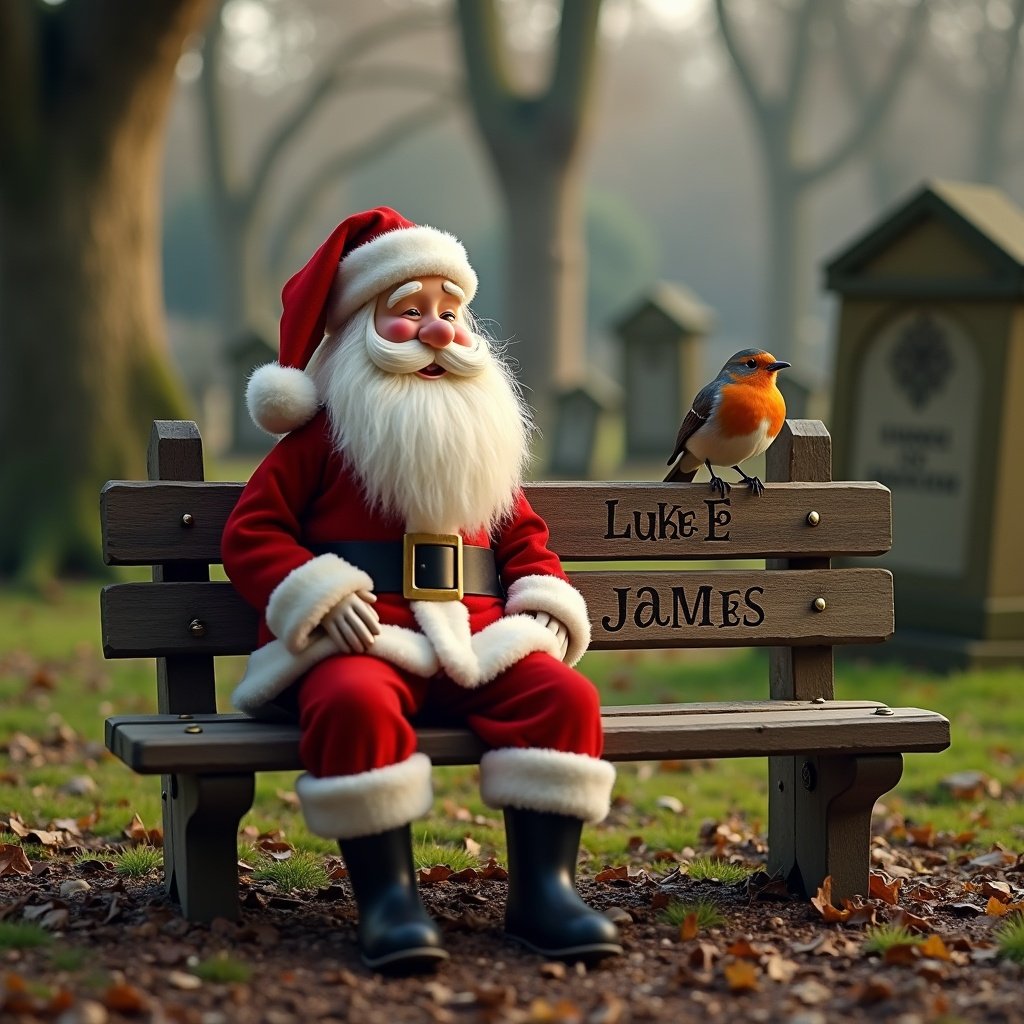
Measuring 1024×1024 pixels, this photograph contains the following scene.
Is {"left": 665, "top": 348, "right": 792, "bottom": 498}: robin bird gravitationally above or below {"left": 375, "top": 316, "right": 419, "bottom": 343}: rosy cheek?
below

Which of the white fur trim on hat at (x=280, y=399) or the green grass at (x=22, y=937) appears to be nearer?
the green grass at (x=22, y=937)

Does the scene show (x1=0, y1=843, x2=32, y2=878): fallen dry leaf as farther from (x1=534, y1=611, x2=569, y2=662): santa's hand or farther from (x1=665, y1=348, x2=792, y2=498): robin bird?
(x1=665, y1=348, x2=792, y2=498): robin bird

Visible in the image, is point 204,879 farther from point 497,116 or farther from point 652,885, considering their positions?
point 497,116

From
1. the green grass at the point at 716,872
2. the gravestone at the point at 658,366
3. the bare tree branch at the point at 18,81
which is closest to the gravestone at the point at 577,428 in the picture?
the gravestone at the point at 658,366

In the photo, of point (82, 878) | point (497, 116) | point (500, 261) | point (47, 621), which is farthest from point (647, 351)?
point (500, 261)

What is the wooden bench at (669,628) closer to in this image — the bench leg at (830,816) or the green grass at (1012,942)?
the bench leg at (830,816)

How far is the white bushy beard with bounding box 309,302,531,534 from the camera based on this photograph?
12.2 feet

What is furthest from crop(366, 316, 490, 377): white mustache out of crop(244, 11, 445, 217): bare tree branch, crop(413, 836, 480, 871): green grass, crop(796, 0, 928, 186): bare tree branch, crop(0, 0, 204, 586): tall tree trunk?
crop(796, 0, 928, 186): bare tree branch

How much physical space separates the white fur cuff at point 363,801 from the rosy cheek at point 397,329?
1.02 m

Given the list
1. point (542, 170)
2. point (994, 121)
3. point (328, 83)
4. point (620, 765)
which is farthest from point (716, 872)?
point (994, 121)

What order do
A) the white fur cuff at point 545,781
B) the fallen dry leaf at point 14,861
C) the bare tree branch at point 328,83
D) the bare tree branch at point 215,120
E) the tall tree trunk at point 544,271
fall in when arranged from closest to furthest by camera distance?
1. the white fur cuff at point 545,781
2. the fallen dry leaf at point 14,861
3. the tall tree trunk at point 544,271
4. the bare tree branch at point 328,83
5. the bare tree branch at point 215,120

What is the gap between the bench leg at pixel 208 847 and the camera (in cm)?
356

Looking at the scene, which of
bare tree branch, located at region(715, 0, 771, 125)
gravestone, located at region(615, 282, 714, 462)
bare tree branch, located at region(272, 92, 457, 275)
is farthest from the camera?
bare tree branch, located at region(272, 92, 457, 275)

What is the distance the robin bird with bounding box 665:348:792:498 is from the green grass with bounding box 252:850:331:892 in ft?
4.68
